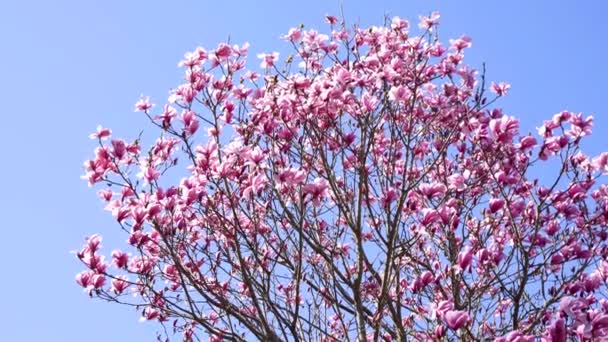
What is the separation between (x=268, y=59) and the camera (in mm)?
6184

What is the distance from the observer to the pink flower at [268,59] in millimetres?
6168

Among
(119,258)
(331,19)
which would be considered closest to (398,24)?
(331,19)

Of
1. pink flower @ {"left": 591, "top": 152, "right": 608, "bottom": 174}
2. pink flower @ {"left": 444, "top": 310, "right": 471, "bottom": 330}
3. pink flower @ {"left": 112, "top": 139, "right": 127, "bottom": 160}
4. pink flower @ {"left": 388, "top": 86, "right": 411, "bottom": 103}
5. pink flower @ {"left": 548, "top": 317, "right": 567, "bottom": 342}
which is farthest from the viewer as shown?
pink flower @ {"left": 388, "top": 86, "right": 411, "bottom": 103}

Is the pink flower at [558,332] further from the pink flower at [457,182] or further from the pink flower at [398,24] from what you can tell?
the pink flower at [398,24]

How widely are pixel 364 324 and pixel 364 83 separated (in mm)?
1857

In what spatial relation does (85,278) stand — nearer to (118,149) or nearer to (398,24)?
(118,149)

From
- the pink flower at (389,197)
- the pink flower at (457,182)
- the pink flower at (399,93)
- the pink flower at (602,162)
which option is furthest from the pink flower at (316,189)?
the pink flower at (602,162)

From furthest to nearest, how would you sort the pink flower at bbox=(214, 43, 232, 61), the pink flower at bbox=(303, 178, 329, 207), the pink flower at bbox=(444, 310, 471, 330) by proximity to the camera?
the pink flower at bbox=(214, 43, 232, 61) → the pink flower at bbox=(303, 178, 329, 207) → the pink flower at bbox=(444, 310, 471, 330)

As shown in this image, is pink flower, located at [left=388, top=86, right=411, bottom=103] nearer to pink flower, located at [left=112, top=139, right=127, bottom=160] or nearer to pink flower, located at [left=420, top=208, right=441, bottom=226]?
pink flower, located at [left=420, top=208, right=441, bottom=226]

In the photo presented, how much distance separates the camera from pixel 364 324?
201 inches

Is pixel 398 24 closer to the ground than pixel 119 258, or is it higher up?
higher up

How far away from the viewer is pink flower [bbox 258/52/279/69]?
6.17 metres

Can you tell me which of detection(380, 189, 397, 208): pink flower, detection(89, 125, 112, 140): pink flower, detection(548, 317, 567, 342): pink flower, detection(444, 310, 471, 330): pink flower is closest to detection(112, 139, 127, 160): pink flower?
detection(89, 125, 112, 140): pink flower

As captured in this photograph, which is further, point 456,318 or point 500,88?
point 500,88
